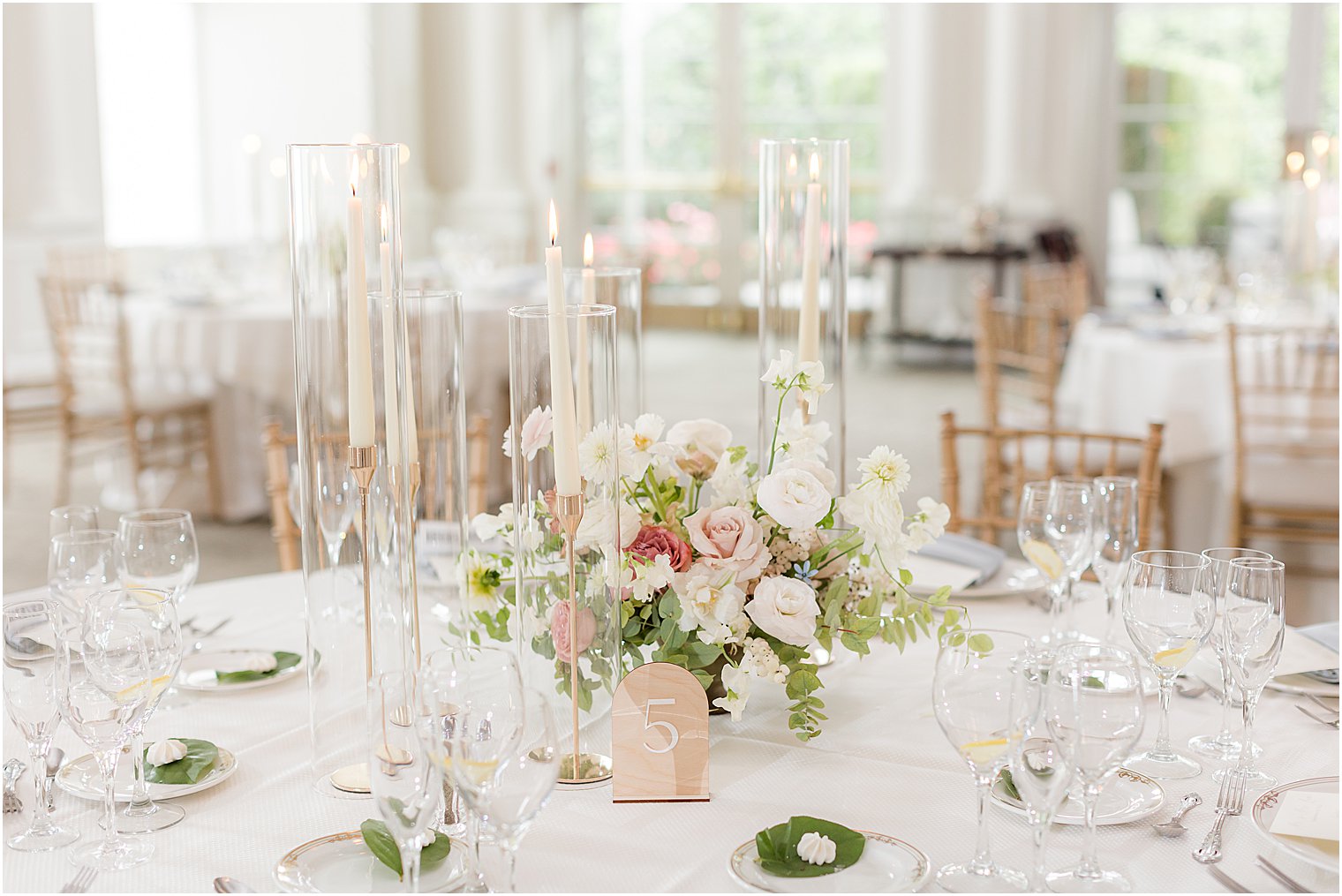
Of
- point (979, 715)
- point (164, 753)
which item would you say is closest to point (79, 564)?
point (164, 753)

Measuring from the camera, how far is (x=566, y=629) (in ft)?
3.88

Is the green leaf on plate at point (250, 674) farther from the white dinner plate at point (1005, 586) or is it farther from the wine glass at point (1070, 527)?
the wine glass at point (1070, 527)

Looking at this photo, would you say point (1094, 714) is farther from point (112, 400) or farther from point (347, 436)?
point (112, 400)

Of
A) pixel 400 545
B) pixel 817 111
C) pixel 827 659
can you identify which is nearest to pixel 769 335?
pixel 827 659

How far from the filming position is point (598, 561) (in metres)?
1.19

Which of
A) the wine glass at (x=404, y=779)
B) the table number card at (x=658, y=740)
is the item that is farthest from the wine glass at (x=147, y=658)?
the table number card at (x=658, y=740)

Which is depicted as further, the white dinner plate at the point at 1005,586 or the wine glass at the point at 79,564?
the white dinner plate at the point at 1005,586

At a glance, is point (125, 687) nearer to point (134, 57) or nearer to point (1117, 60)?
point (134, 57)

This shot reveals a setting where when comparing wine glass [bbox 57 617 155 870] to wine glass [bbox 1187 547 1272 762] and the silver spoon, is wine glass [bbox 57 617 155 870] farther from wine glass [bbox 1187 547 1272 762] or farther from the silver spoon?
wine glass [bbox 1187 547 1272 762]

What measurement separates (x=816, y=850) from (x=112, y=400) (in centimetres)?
399

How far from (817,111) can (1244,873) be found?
337 inches

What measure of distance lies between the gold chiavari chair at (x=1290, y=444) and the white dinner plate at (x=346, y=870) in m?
2.94

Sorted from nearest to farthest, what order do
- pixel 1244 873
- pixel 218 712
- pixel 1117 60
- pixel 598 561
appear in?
1. pixel 1244 873
2. pixel 598 561
3. pixel 218 712
4. pixel 1117 60

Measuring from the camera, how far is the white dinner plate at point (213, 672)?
1.42 metres
